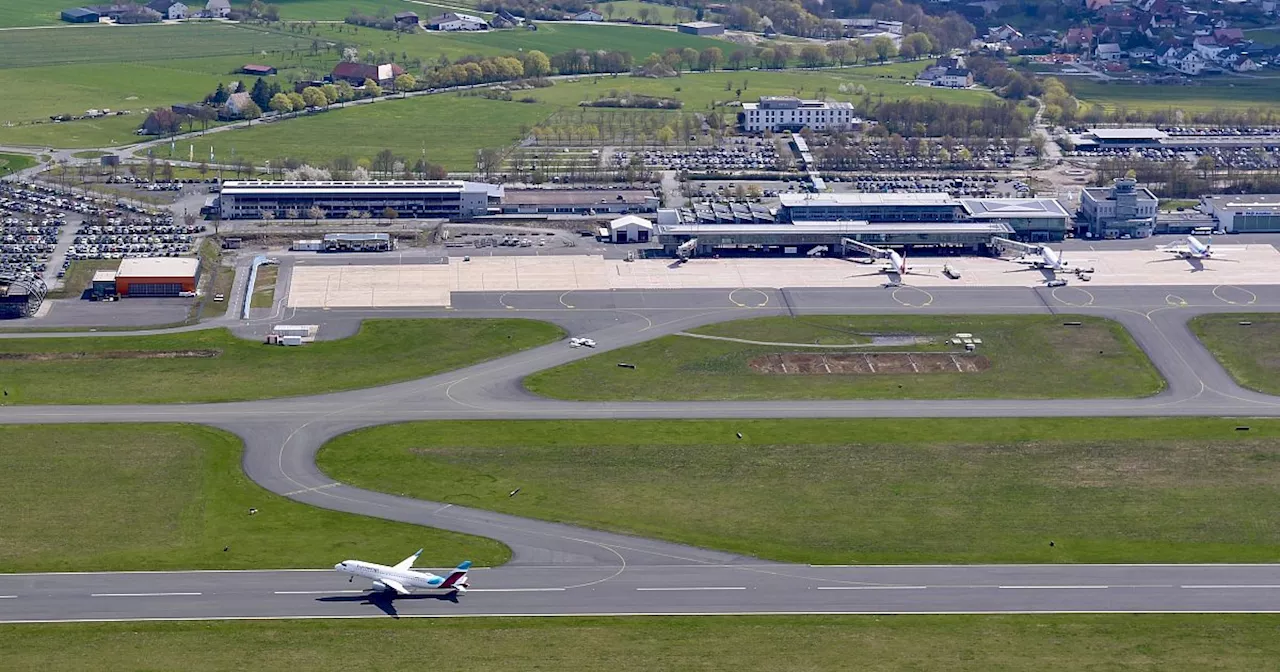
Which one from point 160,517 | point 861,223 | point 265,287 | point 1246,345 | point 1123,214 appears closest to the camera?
point 160,517

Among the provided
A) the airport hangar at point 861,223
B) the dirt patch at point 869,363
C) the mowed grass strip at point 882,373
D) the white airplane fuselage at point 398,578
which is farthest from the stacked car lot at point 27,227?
the white airplane fuselage at point 398,578

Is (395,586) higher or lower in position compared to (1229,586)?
higher

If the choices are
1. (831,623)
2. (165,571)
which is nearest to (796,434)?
(831,623)

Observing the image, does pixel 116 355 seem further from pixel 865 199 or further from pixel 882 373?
pixel 865 199

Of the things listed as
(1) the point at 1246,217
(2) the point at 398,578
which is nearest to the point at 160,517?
(2) the point at 398,578

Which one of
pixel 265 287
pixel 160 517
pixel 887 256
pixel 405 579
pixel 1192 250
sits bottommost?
pixel 160 517

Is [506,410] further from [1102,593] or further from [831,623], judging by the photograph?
[1102,593]

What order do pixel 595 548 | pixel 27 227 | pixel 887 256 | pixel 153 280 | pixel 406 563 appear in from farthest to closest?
pixel 27 227 → pixel 887 256 → pixel 153 280 → pixel 595 548 → pixel 406 563
